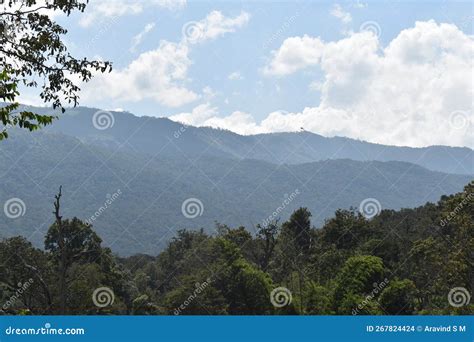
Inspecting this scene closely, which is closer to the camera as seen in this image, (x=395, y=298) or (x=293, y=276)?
(x=395, y=298)

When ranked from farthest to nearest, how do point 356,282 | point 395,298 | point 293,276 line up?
point 293,276 < point 395,298 < point 356,282

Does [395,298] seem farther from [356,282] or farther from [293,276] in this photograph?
[293,276]

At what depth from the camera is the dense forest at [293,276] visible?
32.4 m

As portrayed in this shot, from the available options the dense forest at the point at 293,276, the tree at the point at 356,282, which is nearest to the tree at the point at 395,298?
A: the dense forest at the point at 293,276

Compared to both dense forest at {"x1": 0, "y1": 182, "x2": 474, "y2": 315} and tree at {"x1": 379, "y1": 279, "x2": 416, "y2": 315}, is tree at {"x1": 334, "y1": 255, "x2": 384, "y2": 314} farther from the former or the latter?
tree at {"x1": 379, "y1": 279, "x2": 416, "y2": 315}

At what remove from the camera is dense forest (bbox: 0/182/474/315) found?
32.4 meters

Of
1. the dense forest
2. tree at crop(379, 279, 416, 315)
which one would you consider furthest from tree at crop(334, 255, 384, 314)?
tree at crop(379, 279, 416, 315)

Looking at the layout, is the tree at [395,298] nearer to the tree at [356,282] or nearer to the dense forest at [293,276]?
the dense forest at [293,276]

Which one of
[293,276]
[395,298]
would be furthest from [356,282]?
[293,276]

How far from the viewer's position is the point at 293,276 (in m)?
44.7

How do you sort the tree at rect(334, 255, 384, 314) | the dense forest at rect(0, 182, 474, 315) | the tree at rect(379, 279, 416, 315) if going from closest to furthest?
the tree at rect(334, 255, 384, 314), the tree at rect(379, 279, 416, 315), the dense forest at rect(0, 182, 474, 315)
